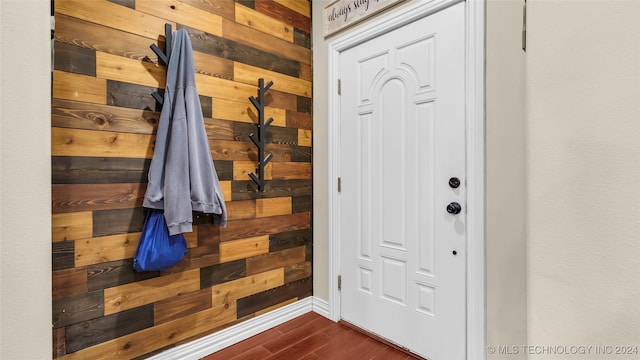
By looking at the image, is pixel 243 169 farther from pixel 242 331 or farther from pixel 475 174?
pixel 475 174

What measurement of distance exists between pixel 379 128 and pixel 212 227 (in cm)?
127

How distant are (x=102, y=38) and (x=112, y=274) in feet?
3.90

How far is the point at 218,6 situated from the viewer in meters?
1.83

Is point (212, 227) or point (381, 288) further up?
point (212, 227)

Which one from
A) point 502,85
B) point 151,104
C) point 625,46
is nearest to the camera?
point 625,46

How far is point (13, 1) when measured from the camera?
51 centimetres

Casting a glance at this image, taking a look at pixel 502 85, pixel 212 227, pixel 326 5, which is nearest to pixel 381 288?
pixel 212 227

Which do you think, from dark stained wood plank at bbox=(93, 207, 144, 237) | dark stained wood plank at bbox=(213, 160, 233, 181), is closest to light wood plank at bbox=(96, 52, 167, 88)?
dark stained wood plank at bbox=(213, 160, 233, 181)

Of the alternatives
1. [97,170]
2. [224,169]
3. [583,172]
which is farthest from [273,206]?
[583,172]

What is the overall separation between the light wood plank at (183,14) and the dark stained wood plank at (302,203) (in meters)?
1.28

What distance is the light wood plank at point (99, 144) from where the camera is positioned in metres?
1.32

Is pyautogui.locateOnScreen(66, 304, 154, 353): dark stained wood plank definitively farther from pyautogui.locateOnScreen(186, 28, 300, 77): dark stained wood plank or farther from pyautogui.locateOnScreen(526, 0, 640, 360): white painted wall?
pyautogui.locateOnScreen(526, 0, 640, 360): white painted wall

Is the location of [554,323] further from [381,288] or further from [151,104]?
[151,104]

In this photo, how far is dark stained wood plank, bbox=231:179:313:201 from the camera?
1.94 m
